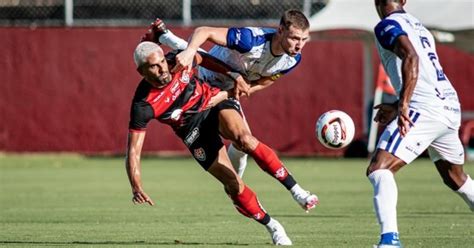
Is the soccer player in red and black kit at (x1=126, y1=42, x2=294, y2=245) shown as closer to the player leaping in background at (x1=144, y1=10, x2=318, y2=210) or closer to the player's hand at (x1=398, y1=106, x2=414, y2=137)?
the player leaping in background at (x1=144, y1=10, x2=318, y2=210)

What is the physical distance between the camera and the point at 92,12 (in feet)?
89.2

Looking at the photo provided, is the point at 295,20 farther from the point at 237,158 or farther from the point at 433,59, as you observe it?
the point at 237,158

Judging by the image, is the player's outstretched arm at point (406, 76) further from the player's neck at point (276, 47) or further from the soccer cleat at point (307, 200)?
the player's neck at point (276, 47)

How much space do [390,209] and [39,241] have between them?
11.7 ft

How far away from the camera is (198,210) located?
14.1 metres

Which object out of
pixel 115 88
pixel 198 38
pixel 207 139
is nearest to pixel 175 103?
pixel 207 139

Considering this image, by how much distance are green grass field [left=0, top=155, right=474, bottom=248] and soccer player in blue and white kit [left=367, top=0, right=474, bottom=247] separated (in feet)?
3.72

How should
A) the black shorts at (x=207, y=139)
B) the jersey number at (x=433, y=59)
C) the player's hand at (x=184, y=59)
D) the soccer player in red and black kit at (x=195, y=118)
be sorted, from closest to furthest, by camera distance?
the jersey number at (x=433, y=59) < the soccer player in red and black kit at (x=195, y=118) < the player's hand at (x=184, y=59) < the black shorts at (x=207, y=139)

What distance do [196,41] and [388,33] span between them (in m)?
1.97

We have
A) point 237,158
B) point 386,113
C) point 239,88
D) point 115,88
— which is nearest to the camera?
point 386,113

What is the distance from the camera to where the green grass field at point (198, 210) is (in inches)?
425

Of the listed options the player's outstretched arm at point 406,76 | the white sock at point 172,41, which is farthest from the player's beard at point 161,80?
the player's outstretched arm at point 406,76

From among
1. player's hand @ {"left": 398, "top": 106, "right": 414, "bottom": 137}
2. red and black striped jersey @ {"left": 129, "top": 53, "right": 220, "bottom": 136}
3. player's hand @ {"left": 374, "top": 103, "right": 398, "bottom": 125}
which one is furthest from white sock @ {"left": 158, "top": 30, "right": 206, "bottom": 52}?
player's hand @ {"left": 398, "top": 106, "right": 414, "bottom": 137}

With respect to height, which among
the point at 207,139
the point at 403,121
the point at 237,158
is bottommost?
the point at 237,158
